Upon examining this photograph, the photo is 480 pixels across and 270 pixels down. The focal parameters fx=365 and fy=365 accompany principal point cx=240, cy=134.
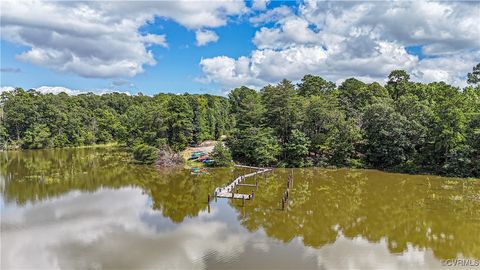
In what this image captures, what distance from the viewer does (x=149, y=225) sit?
21.8 m

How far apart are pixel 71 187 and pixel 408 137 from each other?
3410 cm

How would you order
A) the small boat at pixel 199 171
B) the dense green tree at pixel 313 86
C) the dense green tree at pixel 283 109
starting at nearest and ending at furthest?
1. the small boat at pixel 199 171
2. the dense green tree at pixel 283 109
3. the dense green tree at pixel 313 86

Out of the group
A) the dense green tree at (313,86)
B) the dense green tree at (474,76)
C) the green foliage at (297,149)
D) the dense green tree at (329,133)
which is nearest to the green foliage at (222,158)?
the green foliage at (297,149)

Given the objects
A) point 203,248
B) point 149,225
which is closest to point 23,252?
point 149,225

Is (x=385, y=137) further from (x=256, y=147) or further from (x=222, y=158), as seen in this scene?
(x=222, y=158)

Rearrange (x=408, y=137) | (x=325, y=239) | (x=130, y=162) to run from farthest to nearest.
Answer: (x=130, y=162)
(x=408, y=137)
(x=325, y=239)

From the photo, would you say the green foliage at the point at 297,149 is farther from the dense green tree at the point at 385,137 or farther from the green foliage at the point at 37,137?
the green foliage at the point at 37,137

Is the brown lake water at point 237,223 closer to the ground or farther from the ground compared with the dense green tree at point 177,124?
closer to the ground

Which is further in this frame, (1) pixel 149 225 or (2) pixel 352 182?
(2) pixel 352 182

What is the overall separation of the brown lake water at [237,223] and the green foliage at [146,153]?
8.32 metres

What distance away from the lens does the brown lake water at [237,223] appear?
1694cm

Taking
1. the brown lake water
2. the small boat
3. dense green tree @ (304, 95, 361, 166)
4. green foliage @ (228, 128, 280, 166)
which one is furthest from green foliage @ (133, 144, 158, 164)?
dense green tree @ (304, 95, 361, 166)

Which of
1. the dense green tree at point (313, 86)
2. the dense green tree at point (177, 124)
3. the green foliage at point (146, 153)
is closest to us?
the green foliage at point (146, 153)

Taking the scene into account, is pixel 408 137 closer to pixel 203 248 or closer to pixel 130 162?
pixel 203 248
